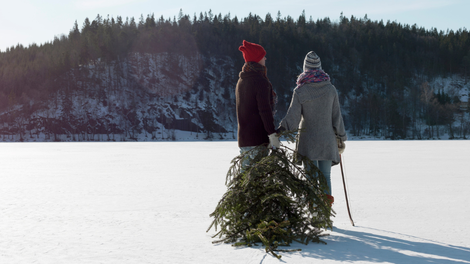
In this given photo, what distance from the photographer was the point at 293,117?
4.03 meters

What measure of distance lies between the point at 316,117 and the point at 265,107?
60 centimetres

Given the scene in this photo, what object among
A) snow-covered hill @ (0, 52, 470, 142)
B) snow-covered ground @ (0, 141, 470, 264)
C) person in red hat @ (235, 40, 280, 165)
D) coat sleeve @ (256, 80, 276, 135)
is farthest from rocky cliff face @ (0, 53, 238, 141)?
coat sleeve @ (256, 80, 276, 135)

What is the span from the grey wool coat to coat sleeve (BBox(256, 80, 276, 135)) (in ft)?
0.87

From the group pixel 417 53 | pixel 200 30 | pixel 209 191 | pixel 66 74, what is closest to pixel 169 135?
pixel 66 74

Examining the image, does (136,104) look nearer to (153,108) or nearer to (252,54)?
(153,108)

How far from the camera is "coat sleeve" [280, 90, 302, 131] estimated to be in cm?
396

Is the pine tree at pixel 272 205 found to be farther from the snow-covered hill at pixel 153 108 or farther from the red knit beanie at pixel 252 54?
the snow-covered hill at pixel 153 108

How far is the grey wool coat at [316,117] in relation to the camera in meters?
4.07

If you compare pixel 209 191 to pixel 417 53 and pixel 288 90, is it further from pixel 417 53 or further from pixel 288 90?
pixel 417 53

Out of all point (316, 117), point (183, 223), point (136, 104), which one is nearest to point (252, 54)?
point (316, 117)

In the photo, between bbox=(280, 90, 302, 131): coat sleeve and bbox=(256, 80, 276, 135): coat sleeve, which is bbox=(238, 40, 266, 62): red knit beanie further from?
bbox=(280, 90, 302, 131): coat sleeve

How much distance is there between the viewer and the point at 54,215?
5238 mm

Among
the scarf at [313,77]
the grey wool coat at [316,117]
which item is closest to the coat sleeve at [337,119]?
the grey wool coat at [316,117]

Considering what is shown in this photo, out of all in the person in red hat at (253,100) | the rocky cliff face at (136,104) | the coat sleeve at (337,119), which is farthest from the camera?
the rocky cliff face at (136,104)
